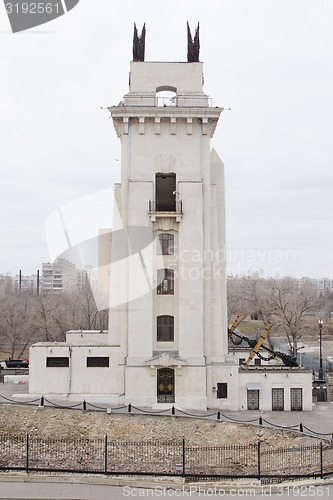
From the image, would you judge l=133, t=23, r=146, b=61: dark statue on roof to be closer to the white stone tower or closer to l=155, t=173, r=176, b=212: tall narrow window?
the white stone tower

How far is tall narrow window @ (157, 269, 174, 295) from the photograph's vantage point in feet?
101

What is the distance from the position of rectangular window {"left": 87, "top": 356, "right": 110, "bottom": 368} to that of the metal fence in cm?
575

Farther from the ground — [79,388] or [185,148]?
[185,148]

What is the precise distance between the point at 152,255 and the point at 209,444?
36.4ft

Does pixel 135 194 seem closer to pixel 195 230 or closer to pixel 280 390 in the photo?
pixel 195 230

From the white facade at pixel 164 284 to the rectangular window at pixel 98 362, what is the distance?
2.3 inches

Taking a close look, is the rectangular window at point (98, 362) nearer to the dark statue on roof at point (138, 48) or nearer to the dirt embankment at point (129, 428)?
the dirt embankment at point (129, 428)

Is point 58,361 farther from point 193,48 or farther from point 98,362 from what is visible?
point 193,48

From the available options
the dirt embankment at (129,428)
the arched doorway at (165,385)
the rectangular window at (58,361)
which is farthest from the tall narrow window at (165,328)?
the rectangular window at (58,361)

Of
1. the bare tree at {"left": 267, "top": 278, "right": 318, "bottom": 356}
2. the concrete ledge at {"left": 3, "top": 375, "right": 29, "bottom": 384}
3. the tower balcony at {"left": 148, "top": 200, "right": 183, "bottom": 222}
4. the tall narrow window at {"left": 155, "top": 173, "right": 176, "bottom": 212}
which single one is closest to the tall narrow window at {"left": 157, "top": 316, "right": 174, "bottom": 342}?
the tower balcony at {"left": 148, "top": 200, "right": 183, "bottom": 222}

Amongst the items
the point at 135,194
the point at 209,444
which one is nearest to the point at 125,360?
the point at 209,444

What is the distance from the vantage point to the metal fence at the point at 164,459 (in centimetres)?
1992

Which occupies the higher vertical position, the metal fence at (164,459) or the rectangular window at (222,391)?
the rectangular window at (222,391)

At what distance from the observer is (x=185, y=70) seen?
31344 millimetres
